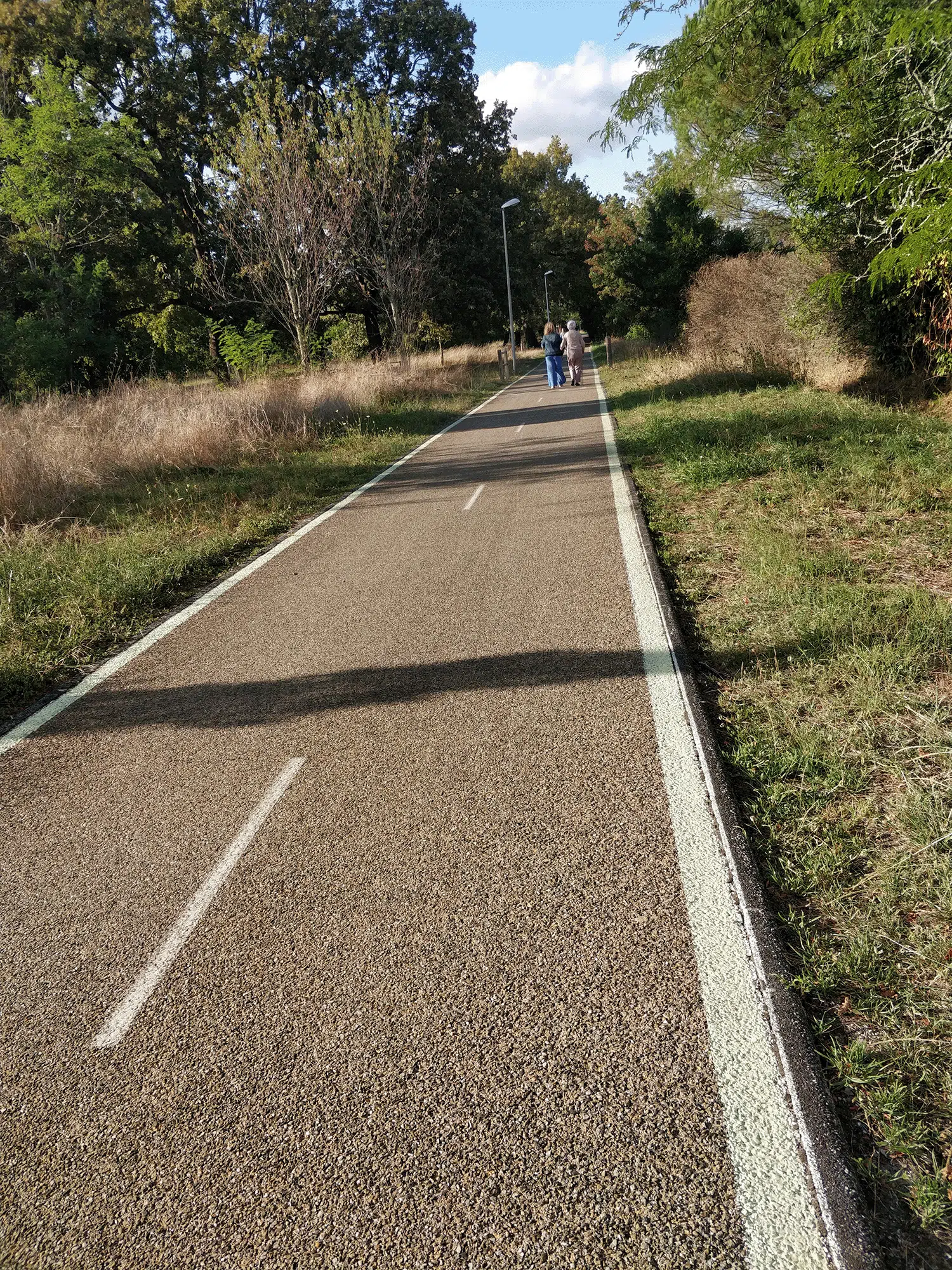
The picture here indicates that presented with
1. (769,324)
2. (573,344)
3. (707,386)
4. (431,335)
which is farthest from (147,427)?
(431,335)

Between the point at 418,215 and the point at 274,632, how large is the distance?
24.7m

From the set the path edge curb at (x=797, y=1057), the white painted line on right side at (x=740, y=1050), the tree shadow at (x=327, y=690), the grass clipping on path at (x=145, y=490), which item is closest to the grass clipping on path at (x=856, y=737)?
the path edge curb at (x=797, y=1057)

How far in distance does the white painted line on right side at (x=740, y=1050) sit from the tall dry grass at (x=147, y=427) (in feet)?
→ 27.0

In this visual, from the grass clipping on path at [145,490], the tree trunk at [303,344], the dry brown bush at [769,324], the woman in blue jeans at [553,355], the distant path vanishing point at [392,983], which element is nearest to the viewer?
the distant path vanishing point at [392,983]

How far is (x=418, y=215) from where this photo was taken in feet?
86.8

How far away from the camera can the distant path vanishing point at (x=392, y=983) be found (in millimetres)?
1886

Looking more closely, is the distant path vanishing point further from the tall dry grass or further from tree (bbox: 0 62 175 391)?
tree (bbox: 0 62 175 391)

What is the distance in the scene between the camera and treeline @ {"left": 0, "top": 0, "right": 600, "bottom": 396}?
69.6ft

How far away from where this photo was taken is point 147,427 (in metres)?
13.1

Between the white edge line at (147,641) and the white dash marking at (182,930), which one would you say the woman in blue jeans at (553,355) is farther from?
the white dash marking at (182,930)

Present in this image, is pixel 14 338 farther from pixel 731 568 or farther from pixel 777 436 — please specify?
pixel 731 568

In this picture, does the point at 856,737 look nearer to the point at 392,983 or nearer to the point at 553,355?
the point at 392,983

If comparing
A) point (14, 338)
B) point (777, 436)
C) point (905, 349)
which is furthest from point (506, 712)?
point (14, 338)

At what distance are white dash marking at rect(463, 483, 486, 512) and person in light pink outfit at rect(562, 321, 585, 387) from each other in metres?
15.8
